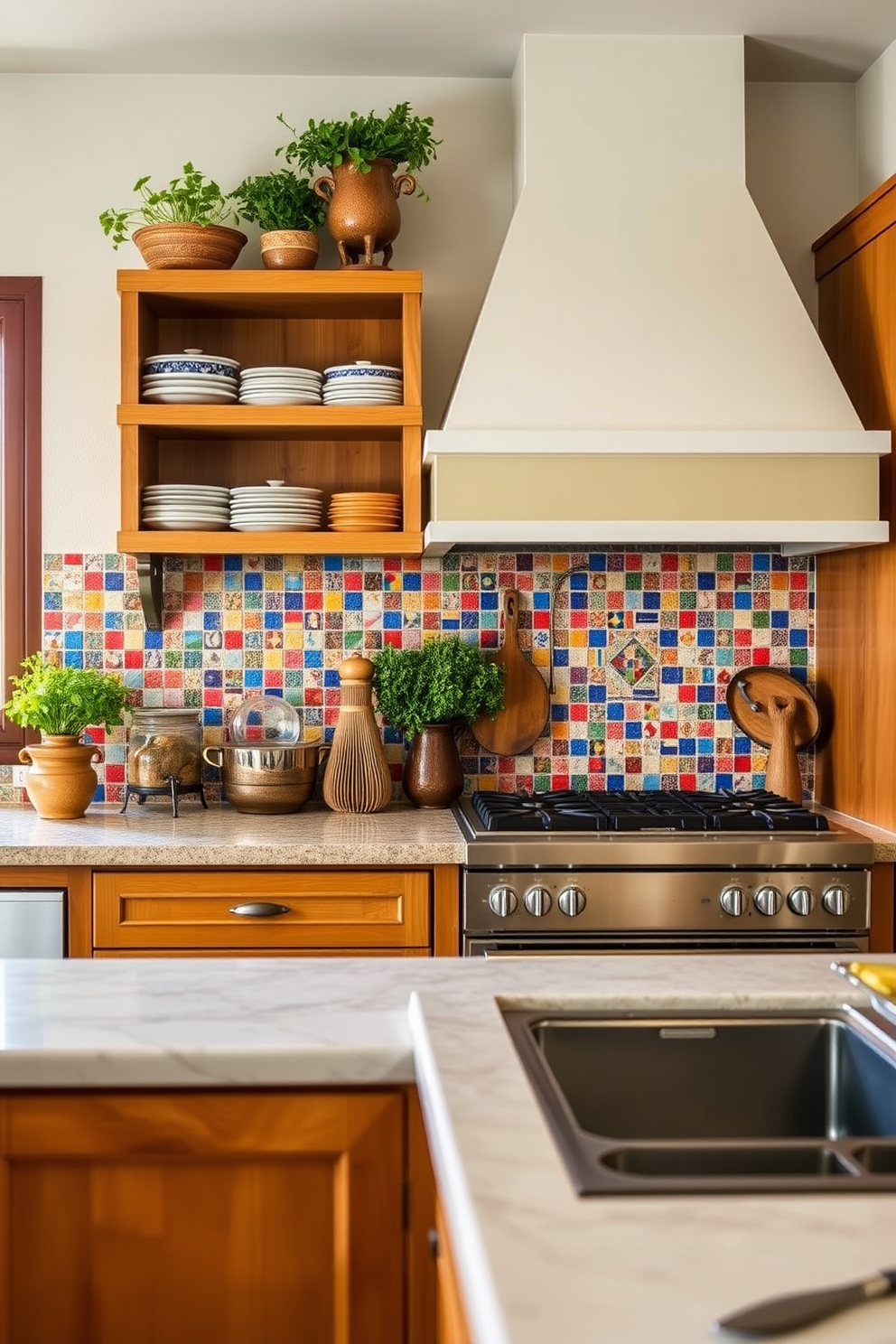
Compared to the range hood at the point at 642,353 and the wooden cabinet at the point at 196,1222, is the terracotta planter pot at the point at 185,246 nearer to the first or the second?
the range hood at the point at 642,353

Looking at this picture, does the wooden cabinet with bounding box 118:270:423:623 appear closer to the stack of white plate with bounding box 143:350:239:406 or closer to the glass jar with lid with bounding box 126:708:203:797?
the stack of white plate with bounding box 143:350:239:406

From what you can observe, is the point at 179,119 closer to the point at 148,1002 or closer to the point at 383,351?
the point at 383,351

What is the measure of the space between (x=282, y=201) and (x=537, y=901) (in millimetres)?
1763

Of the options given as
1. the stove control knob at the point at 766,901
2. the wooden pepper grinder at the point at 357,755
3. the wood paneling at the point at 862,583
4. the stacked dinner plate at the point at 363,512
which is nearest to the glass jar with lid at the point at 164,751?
the wooden pepper grinder at the point at 357,755

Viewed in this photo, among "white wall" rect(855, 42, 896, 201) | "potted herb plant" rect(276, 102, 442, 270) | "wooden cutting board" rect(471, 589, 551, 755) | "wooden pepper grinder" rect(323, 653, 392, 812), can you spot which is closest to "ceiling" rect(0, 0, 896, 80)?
"white wall" rect(855, 42, 896, 201)

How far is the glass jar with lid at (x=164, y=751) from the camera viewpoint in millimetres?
3104

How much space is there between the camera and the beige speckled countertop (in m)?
2.67

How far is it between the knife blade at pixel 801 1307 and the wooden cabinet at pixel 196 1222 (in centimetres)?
59

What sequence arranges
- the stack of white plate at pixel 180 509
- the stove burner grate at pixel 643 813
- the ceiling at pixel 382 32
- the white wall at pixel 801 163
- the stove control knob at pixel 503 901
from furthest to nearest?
the white wall at pixel 801 163 → the stack of white plate at pixel 180 509 → the ceiling at pixel 382 32 → the stove burner grate at pixel 643 813 → the stove control knob at pixel 503 901

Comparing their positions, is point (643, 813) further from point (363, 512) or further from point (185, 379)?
point (185, 379)

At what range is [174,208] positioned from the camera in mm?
3141

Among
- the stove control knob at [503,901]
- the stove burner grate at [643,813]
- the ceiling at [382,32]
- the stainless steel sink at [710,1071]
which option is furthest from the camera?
the ceiling at [382,32]

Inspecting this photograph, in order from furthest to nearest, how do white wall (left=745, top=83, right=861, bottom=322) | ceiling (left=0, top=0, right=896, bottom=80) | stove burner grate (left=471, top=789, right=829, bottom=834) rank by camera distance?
white wall (left=745, top=83, right=861, bottom=322) → ceiling (left=0, top=0, right=896, bottom=80) → stove burner grate (left=471, top=789, right=829, bottom=834)

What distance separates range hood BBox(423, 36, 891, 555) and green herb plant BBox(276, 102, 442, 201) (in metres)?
0.26
